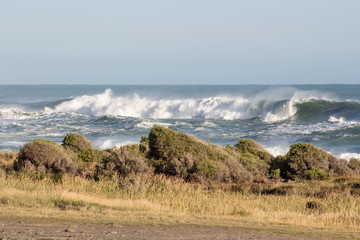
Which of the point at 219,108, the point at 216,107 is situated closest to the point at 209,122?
the point at 219,108

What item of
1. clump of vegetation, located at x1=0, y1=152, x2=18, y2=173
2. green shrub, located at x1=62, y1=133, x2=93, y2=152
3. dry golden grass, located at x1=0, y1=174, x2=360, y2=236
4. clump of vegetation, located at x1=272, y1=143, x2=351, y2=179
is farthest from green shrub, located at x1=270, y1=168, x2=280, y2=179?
clump of vegetation, located at x1=0, y1=152, x2=18, y2=173

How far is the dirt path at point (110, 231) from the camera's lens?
9531 mm

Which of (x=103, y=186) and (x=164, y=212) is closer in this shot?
(x=164, y=212)

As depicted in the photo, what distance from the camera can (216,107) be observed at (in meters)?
76.8

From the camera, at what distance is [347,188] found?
62.1ft

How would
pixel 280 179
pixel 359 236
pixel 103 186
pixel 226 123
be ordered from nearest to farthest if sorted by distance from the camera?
pixel 359 236 → pixel 103 186 → pixel 280 179 → pixel 226 123

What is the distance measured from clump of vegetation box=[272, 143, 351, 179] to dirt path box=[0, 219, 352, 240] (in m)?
11.7

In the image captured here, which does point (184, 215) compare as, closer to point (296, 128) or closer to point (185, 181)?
point (185, 181)

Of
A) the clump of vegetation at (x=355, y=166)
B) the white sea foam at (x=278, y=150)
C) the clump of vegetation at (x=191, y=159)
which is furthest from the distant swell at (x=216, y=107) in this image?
the clump of vegetation at (x=191, y=159)

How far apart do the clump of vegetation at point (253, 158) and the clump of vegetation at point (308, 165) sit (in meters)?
0.64

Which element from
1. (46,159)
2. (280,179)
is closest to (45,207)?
(46,159)

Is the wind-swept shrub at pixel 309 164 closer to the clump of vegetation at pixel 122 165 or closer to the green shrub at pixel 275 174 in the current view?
the green shrub at pixel 275 174

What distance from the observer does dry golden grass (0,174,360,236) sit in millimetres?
11961

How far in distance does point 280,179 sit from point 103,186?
735cm
